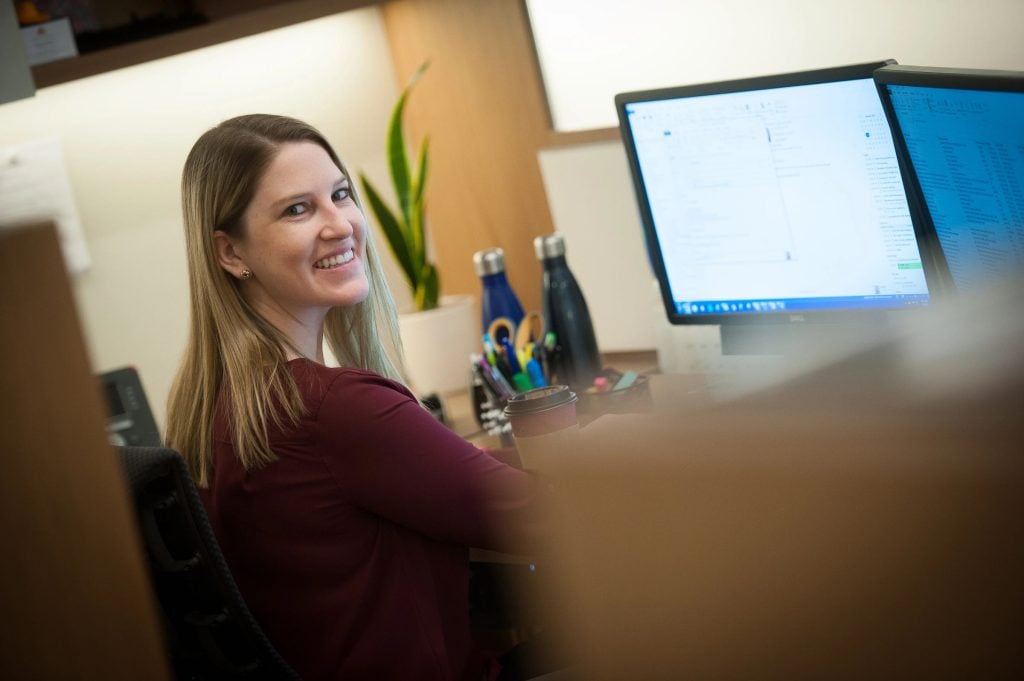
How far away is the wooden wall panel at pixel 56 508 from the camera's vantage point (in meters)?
0.54

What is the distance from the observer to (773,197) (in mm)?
1597

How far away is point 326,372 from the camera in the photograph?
124 cm

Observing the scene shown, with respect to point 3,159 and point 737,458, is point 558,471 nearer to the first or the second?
point 737,458

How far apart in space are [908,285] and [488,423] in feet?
2.21

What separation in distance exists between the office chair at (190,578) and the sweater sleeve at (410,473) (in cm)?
16

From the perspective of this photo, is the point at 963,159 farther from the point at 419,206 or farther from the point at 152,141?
the point at 152,141

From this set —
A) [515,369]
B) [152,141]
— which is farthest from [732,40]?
[152,141]

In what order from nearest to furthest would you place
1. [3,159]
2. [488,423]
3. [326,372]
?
[326,372] < [488,423] < [3,159]

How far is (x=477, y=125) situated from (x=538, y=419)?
1.02 m

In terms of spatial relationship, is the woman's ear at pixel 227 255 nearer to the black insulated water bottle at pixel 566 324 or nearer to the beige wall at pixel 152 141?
the black insulated water bottle at pixel 566 324

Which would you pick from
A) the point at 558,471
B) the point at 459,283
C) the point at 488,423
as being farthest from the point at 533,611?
the point at 558,471

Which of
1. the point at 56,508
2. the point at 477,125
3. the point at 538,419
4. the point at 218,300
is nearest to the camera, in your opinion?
the point at 56,508

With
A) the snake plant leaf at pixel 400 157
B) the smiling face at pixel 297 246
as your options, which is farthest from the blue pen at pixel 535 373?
the snake plant leaf at pixel 400 157

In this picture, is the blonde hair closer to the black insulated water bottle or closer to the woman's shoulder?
the woman's shoulder
